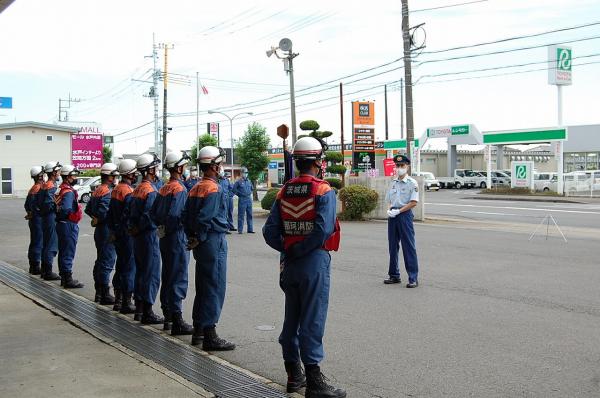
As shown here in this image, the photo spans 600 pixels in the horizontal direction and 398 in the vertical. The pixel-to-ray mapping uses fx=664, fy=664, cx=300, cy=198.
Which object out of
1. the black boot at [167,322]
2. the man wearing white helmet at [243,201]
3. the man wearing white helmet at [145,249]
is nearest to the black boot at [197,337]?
the black boot at [167,322]

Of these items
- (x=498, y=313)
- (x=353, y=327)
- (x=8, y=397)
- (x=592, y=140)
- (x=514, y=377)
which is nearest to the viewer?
(x=8, y=397)

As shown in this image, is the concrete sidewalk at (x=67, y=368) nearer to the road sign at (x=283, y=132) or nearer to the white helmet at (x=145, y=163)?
the white helmet at (x=145, y=163)

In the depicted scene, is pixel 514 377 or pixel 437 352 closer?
pixel 514 377

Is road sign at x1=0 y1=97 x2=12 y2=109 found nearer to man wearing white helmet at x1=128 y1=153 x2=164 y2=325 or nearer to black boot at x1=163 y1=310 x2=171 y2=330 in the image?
man wearing white helmet at x1=128 y1=153 x2=164 y2=325

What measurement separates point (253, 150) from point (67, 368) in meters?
37.6

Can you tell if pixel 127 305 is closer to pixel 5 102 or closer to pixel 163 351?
pixel 163 351

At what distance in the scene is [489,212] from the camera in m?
29.2

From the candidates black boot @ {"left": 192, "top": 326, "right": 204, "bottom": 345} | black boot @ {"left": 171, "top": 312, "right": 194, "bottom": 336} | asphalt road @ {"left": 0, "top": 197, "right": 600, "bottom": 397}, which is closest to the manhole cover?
asphalt road @ {"left": 0, "top": 197, "right": 600, "bottom": 397}

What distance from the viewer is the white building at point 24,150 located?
52344 mm

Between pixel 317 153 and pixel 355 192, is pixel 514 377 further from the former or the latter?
pixel 355 192

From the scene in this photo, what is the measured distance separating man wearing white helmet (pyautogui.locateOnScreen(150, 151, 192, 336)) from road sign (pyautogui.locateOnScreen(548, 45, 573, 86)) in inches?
1647

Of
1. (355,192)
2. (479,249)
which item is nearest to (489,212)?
(355,192)

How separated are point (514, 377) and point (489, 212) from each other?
24606 millimetres

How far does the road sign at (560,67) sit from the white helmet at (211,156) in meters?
41.9
